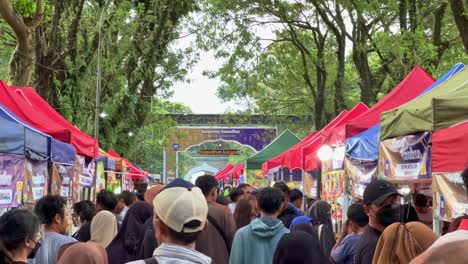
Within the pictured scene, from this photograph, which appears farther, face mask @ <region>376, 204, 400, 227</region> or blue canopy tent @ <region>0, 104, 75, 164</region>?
blue canopy tent @ <region>0, 104, 75, 164</region>

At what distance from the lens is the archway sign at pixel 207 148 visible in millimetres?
63906

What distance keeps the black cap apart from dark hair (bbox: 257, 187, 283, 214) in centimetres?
130

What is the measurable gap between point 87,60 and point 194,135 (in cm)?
4907

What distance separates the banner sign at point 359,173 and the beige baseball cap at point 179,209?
6.69 m

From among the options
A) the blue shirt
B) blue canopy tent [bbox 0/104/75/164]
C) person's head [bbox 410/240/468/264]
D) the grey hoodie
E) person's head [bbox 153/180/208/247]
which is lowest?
the blue shirt

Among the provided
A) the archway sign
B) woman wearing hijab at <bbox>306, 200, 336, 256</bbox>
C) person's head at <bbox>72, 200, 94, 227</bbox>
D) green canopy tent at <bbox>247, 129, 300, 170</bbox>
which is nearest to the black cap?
woman wearing hijab at <bbox>306, 200, 336, 256</bbox>

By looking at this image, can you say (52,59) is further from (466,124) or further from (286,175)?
(466,124)

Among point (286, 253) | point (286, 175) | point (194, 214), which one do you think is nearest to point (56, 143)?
point (286, 253)

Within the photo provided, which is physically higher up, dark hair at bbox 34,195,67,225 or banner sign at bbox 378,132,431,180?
banner sign at bbox 378,132,431,180

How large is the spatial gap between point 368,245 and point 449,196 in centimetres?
153

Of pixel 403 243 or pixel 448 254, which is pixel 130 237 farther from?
pixel 448 254

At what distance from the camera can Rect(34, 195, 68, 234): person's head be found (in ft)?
18.5

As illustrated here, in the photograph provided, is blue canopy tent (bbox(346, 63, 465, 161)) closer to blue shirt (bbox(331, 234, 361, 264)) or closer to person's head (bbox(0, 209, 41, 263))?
blue shirt (bbox(331, 234, 361, 264))

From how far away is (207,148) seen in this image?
71.1 m
